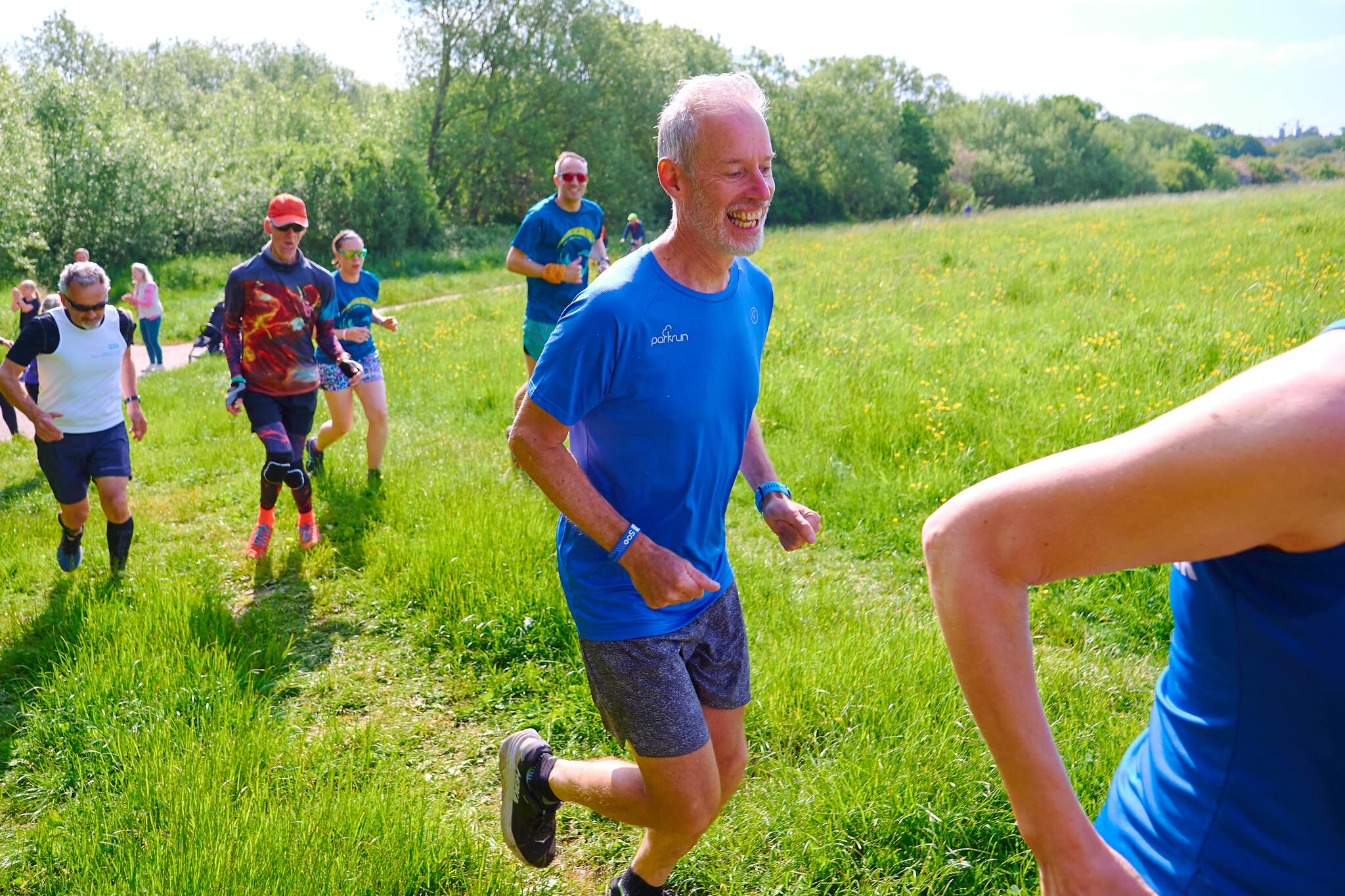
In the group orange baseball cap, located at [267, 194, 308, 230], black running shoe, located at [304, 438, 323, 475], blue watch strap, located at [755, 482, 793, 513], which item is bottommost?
black running shoe, located at [304, 438, 323, 475]

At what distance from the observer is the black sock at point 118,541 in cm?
627

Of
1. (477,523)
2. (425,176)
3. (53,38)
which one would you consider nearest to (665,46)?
(425,176)

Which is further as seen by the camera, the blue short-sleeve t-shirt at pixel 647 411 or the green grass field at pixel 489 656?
the green grass field at pixel 489 656

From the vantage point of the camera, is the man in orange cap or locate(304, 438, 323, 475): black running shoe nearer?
the man in orange cap

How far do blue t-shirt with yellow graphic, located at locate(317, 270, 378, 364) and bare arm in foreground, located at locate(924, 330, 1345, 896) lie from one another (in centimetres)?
753

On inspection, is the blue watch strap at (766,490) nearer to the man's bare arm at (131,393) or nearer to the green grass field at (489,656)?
the green grass field at (489,656)

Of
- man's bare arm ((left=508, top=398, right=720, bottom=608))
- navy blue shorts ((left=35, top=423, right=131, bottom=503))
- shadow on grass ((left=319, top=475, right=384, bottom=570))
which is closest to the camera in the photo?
man's bare arm ((left=508, top=398, right=720, bottom=608))

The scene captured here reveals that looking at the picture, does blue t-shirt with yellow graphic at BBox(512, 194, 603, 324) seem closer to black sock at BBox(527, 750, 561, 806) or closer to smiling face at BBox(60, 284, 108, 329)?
smiling face at BBox(60, 284, 108, 329)

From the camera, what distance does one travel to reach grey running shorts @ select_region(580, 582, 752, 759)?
2.60m

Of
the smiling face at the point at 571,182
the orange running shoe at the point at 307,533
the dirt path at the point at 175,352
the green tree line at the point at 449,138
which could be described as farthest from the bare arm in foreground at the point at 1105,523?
the green tree line at the point at 449,138

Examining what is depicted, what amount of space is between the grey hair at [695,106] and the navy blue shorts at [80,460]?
5.09m

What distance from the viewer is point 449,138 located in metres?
39.7

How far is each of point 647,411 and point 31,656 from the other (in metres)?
4.37

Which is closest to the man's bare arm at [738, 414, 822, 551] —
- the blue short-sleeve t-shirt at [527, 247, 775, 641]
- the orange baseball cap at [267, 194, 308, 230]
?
the blue short-sleeve t-shirt at [527, 247, 775, 641]
